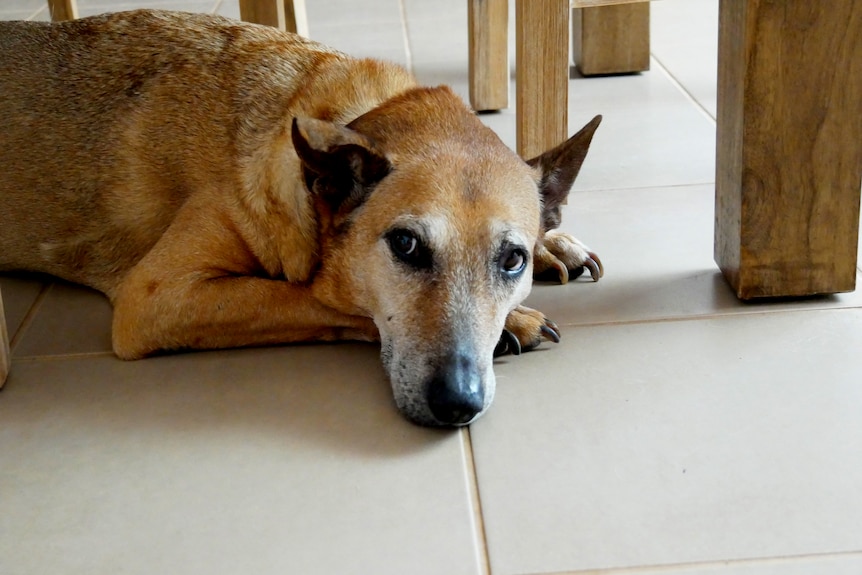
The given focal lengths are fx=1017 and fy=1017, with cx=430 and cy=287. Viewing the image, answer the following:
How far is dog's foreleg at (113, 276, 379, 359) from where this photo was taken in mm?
2092

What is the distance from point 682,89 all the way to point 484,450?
2275 millimetres

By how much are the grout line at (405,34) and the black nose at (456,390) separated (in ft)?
7.34

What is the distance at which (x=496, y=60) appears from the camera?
3.41 m

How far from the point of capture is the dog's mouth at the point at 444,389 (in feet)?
5.69

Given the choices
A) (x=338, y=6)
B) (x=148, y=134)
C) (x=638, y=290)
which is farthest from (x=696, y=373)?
(x=338, y=6)

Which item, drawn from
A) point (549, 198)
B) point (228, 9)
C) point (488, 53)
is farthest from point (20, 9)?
point (549, 198)

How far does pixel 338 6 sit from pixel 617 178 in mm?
2408

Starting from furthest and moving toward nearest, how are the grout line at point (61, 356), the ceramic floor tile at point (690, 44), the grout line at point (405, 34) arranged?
1. the grout line at point (405, 34)
2. the ceramic floor tile at point (690, 44)
3. the grout line at point (61, 356)

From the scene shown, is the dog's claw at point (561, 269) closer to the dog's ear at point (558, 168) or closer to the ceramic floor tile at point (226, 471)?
the dog's ear at point (558, 168)

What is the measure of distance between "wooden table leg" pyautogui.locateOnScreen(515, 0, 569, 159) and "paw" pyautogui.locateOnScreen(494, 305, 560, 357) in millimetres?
666

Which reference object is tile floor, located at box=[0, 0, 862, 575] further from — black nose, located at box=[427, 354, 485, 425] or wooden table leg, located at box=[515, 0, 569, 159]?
wooden table leg, located at box=[515, 0, 569, 159]

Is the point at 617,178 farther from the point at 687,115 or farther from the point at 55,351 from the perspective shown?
the point at 55,351

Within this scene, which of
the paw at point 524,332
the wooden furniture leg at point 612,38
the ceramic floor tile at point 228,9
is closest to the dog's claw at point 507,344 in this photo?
the paw at point 524,332

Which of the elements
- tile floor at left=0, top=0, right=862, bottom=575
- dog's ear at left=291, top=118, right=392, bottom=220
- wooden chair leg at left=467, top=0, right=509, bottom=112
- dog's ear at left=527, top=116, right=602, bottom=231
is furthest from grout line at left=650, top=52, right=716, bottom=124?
dog's ear at left=291, top=118, right=392, bottom=220
